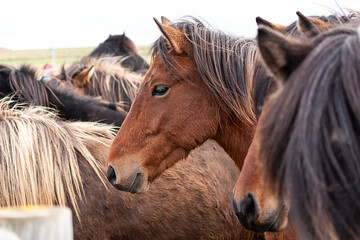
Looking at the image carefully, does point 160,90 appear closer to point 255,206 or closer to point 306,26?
point 306,26

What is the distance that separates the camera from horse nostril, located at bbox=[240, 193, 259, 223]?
1992 millimetres

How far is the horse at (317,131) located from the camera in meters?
1.11

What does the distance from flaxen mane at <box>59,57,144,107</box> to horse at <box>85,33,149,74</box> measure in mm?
1283

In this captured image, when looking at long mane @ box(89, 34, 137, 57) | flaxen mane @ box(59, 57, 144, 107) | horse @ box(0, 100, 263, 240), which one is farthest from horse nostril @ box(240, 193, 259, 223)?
long mane @ box(89, 34, 137, 57)

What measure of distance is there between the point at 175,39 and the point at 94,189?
119 centimetres

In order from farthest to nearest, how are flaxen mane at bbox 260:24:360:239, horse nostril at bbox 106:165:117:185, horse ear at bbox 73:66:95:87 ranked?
horse ear at bbox 73:66:95:87 < horse nostril at bbox 106:165:117:185 < flaxen mane at bbox 260:24:360:239

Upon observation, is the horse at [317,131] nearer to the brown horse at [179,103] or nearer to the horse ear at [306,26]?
the horse ear at [306,26]

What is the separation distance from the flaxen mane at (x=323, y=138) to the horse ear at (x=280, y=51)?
3 centimetres

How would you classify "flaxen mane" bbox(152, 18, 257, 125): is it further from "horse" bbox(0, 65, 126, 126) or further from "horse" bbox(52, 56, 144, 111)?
"horse" bbox(52, 56, 144, 111)

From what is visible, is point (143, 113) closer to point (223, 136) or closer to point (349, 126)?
point (223, 136)

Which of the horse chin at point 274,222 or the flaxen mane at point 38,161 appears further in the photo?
the flaxen mane at point 38,161

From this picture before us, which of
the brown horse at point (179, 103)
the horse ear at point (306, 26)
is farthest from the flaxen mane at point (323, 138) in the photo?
the brown horse at point (179, 103)

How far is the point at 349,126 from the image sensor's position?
110 cm

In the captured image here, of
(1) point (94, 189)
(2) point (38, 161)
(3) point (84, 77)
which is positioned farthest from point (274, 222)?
(3) point (84, 77)
